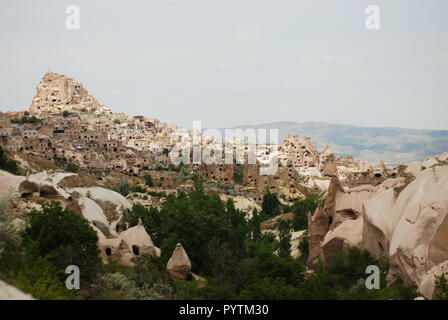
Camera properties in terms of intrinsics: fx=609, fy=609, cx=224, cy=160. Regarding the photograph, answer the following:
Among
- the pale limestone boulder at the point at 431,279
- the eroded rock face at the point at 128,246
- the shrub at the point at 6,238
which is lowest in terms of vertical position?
the eroded rock face at the point at 128,246

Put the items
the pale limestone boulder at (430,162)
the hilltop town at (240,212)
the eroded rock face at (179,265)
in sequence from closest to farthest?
the hilltop town at (240,212) < the pale limestone boulder at (430,162) < the eroded rock face at (179,265)

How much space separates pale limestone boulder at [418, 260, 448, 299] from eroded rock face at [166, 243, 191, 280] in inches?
622

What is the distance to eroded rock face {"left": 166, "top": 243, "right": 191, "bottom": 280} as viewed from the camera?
119ft

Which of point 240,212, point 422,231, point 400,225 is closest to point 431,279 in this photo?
point 422,231

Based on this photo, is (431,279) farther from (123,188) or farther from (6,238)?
(123,188)

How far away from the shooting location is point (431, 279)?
2391 cm

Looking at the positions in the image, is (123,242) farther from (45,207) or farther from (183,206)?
(183,206)

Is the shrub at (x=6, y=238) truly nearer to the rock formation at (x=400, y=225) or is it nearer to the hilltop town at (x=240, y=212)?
the hilltop town at (x=240, y=212)

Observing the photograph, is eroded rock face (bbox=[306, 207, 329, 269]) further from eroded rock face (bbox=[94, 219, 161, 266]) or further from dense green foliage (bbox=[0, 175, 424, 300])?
eroded rock face (bbox=[94, 219, 161, 266])

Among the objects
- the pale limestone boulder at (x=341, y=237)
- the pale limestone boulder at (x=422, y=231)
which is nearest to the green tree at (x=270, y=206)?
the pale limestone boulder at (x=341, y=237)

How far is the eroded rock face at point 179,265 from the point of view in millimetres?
36209

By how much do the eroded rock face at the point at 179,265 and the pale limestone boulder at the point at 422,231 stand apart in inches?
492
